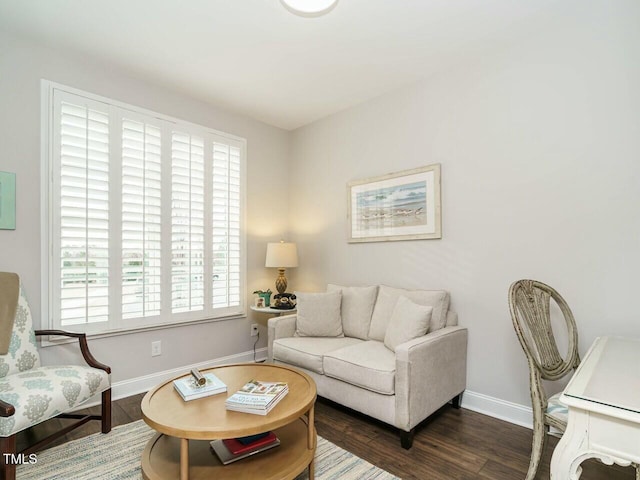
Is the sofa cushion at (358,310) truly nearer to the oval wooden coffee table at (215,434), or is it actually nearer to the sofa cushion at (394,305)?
the sofa cushion at (394,305)

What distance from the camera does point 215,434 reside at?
143cm

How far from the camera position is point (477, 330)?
2609 mm

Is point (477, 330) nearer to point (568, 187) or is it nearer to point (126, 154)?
point (568, 187)

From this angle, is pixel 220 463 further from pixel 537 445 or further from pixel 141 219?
pixel 141 219

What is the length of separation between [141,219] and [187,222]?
401 millimetres

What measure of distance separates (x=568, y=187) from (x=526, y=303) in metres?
0.92

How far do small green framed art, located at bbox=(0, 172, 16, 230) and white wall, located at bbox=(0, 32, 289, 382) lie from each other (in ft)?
0.11

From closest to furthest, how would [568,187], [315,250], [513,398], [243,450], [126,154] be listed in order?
[243,450] < [568,187] < [513,398] < [126,154] < [315,250]

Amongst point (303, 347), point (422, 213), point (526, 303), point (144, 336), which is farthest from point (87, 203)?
point (526, 303)

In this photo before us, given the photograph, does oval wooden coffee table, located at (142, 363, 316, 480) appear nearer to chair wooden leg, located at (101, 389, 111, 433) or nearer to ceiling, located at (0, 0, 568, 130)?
chair wooden leg, located at (101, 389, 111, 433)

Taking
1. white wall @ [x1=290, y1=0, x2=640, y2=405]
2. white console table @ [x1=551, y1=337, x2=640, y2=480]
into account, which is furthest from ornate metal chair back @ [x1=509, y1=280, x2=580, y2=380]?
white console table @ [x1=551, y1=337, x2=640, y2=480]

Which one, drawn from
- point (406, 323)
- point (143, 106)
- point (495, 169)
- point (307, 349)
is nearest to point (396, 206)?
point (495, 169)

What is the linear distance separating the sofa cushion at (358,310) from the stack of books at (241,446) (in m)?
1.37

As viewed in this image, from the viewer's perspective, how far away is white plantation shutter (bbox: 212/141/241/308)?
3.47m
